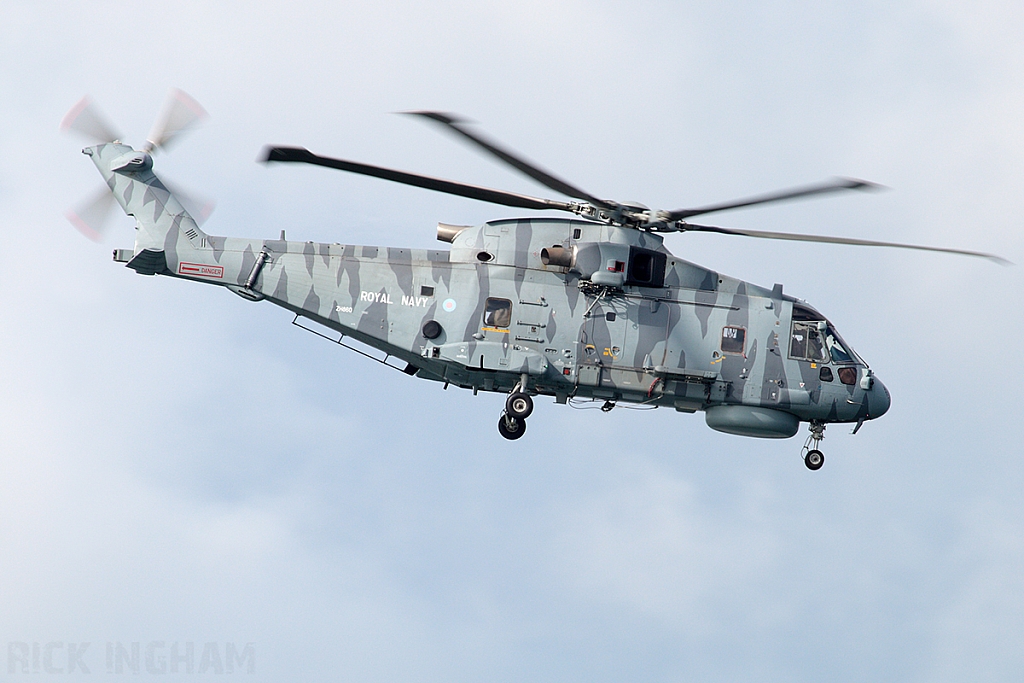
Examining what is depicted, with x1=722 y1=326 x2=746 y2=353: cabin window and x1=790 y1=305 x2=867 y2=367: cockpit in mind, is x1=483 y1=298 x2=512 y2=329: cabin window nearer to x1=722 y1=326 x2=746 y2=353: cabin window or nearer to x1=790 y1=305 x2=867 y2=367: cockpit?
x1=722 y1=326 x2=746 y2=353: cabin window

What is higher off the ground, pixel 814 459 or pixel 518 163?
pixel 518 163

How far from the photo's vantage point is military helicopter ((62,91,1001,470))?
26.9 metres

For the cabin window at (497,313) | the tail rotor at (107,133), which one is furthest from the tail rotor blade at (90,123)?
the cabin window at (497,313)

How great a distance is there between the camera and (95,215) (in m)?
28.4

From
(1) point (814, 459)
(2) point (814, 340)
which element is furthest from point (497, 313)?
(1) point (814, 459)

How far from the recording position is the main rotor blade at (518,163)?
67.6 ft

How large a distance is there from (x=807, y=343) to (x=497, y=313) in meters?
7.74

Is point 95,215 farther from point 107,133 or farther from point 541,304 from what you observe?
point 541,304

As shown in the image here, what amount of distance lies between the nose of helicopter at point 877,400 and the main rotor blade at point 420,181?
8991 mm

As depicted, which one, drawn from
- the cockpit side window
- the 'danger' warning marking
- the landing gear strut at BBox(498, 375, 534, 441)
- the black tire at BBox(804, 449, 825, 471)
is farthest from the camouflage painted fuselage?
the black tire at BBox(804, 449, 825, 471)

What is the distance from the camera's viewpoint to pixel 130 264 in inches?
1065

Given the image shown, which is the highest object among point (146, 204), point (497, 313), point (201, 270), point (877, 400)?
point (146, 204)

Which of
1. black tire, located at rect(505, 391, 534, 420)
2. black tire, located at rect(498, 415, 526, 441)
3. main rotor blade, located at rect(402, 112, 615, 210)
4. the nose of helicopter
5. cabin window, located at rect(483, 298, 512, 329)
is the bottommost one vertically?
black tire, located at rect(498, 415, 526, 441)

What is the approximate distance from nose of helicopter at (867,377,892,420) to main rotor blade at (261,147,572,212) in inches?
354
